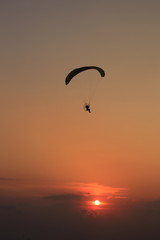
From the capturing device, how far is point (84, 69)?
229 feet

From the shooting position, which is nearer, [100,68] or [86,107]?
[86,107]

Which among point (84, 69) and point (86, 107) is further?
point (84, 69)

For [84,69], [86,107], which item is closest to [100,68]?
[84,69]

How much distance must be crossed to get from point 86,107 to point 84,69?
881cm

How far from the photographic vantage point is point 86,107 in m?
63.9

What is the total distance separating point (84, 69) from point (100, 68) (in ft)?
10.2

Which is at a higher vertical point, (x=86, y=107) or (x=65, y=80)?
(x=65, y=80)

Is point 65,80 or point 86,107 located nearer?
point 86,107

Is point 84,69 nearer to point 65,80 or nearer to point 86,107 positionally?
point 65,80

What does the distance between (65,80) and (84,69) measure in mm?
4021

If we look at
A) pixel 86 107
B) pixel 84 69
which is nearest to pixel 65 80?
pixel 84 69

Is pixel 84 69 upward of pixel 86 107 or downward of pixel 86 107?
upward

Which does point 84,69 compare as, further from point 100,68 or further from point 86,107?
point 86,107

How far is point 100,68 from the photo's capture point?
68.1 meters
